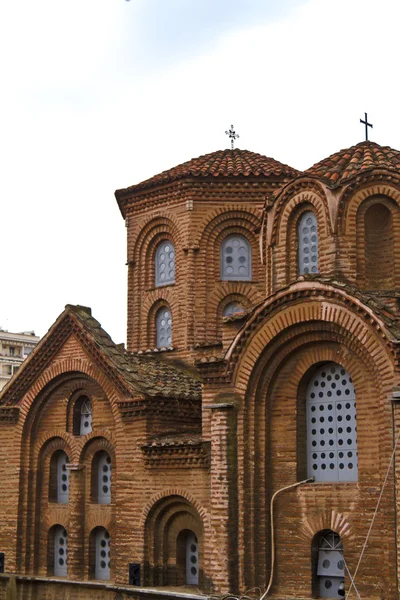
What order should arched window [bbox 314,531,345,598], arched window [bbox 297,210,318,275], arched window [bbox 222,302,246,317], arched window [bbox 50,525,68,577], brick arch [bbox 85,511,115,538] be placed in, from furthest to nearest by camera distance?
1. arched window [bbox 222,302,246,317]
2. arched window [bbox 50,525,68,577]
3. brick arch [bbox 85,511,115,538]
4. arched window [bbox 297,210,318,275]
5. arched window [bbox 314,531,345,598]

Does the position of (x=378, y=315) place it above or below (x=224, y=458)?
above

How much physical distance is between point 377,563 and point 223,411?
154 inches

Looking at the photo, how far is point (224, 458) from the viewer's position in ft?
56.1

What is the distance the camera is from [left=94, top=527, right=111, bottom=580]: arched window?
20531 mm

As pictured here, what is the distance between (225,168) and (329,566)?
11290 millimetres

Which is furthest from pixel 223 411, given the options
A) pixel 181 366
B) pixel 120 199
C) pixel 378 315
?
pixel 120 199

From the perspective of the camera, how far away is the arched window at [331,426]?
53.5 feet

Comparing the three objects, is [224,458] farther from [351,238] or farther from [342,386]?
[351,238]

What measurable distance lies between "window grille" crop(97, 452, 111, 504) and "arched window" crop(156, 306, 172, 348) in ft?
12.4

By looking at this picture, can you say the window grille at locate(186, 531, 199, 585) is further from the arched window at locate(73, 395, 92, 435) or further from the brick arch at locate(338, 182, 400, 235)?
the brick arch at locate(338, 182, 400, 235)

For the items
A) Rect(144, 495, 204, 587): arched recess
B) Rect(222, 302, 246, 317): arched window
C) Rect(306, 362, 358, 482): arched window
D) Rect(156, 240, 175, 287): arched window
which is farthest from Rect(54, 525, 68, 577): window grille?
Rect(306, 362, 358, 482): arched window

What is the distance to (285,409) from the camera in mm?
17078

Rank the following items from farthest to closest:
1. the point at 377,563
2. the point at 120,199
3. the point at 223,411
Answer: the point at 120,199, the point at 223,411, the point at 377,563

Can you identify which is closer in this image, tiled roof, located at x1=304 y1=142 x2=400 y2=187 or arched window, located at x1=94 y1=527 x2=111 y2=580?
tiled roof, located at x1=304 y1=142 x2=400 y2=187
